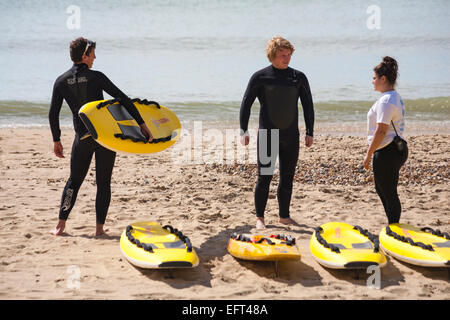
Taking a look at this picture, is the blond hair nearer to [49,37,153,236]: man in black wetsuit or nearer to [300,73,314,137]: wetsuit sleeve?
[300,73,314,137]: wetsuit sleeve

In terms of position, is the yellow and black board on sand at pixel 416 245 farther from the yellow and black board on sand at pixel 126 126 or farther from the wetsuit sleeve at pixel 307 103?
the yellow and black board on sand at pixel 126 126

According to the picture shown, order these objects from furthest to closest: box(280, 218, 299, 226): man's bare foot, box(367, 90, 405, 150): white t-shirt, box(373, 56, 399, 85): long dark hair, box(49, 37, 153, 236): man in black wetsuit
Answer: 1. box(280, 218, 299, 226): man's bare foot
2. box(49, 37, 153, 236): man in black wetsuit
3. box(373, 56, 399, 85): long dark hair
4. box(367, 90, 405, 150): white t-shirt

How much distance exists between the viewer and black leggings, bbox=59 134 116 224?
5.12m

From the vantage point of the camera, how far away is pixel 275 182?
7480mm

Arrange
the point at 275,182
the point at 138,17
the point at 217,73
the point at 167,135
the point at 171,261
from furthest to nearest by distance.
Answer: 1. the point at 138,17
2. the point at 217,73
3. the point at 275,182
4. the point at 167,135
5. the point at 171,261

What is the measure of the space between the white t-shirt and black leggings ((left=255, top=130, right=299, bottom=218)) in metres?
1.00

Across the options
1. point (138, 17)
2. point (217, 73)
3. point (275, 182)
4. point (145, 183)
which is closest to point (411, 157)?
point (275, 182)

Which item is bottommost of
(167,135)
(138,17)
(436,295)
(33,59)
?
(436,295)

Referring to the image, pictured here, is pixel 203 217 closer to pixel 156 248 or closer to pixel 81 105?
pixel 156 248

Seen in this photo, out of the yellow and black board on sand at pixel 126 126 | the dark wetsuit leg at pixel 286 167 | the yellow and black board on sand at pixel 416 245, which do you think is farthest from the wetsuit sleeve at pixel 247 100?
the yellow and black board on sand at pixel 416 245

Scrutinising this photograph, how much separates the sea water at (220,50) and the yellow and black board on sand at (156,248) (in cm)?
889

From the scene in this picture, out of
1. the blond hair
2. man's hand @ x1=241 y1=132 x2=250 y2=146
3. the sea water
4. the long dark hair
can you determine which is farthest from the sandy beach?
the sea water

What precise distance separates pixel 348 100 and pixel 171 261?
43.4 ft

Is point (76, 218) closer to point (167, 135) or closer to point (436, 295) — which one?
point (167, 135)
